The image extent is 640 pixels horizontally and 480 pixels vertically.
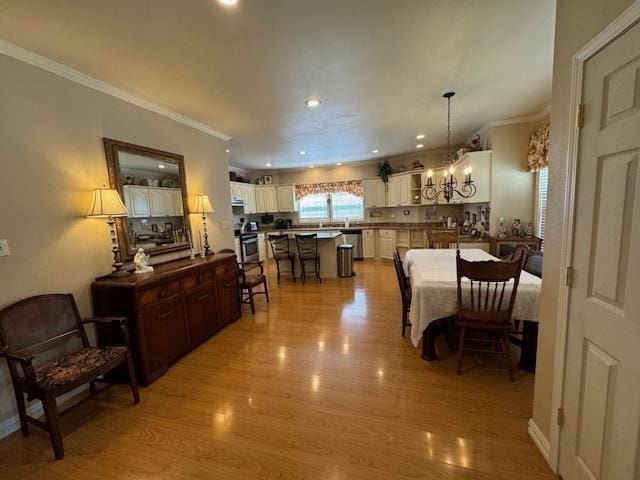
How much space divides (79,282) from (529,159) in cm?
562

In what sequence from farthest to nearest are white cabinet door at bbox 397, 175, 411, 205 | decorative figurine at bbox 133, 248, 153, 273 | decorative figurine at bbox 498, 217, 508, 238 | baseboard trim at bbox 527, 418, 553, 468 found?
white cabinet door at bbox 397, 175, 411, 205, decorative figurine at bbox 498, 217, 508, 238, decorative figurine at bbox 133, 248, 153, 273, baseboard trim at bbox 527, 418, 553, 468

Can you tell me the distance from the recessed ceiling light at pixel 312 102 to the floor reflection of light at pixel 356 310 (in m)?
2.64

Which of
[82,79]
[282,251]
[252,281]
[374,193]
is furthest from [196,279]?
[374,193]

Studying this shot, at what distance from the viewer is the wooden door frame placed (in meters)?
1.07

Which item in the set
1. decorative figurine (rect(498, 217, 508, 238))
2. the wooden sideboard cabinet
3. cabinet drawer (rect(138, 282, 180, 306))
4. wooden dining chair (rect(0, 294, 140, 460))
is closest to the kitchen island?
the wooden sideboard cabinet

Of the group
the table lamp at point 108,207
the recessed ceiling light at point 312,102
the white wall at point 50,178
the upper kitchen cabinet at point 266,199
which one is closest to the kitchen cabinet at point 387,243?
the upper kitchen cabinet at point 266,199

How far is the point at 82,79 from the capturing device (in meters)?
2.27

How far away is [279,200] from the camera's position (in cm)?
786

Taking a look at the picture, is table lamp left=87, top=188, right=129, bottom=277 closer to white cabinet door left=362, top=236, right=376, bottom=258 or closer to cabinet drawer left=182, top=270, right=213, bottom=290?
cabinet drawer left=182, top=270, right=213, bottom=290

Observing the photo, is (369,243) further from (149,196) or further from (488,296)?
(149,196)

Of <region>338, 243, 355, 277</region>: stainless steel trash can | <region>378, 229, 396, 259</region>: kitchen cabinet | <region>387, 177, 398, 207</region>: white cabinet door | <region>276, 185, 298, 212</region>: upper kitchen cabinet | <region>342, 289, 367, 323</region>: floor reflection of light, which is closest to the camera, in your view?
<region>342, 289, 367, 323</region>: floor reflection of light

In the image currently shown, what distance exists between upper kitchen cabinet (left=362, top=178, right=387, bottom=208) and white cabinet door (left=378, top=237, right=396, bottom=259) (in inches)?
35.2

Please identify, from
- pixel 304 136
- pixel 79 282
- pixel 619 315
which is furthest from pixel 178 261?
pixel 619 315

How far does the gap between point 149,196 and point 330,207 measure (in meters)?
5.31
